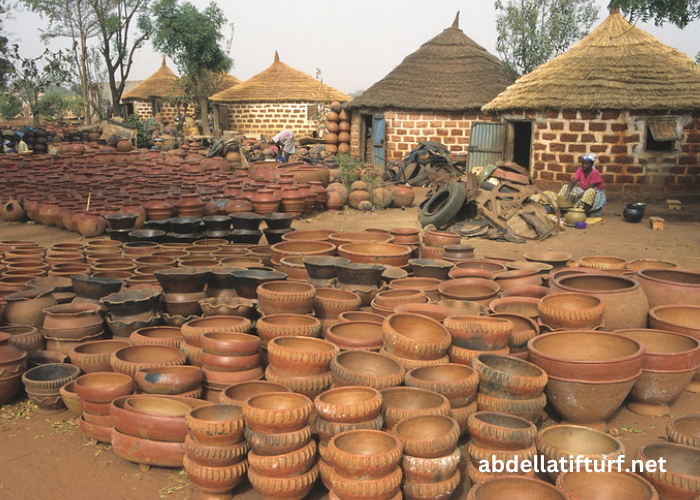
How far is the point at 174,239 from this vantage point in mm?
7516

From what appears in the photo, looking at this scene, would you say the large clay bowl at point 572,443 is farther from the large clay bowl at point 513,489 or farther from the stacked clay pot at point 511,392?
the large clay bowl at point 513,489

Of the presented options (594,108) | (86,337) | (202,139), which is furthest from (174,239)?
(202,139)

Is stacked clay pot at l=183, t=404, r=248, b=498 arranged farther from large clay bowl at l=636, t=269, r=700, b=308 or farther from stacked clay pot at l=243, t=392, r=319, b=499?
large clay bowl at l=636, t=269, r=700, b=308

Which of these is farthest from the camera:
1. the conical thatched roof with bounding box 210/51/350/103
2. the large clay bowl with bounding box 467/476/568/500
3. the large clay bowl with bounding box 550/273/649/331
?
the conical thatched roof with bounding box 210/51/350/103

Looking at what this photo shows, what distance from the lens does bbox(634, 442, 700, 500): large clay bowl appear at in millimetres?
2840

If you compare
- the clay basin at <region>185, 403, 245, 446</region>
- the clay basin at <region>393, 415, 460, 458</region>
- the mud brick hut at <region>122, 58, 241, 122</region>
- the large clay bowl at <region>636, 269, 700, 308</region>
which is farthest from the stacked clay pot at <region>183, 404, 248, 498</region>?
the mud brick hut at <region>122, 58, 241, 122</region>

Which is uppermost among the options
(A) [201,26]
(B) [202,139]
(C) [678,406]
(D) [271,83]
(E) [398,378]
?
(A) [201,26]

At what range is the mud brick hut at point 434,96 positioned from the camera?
16562 millimetres

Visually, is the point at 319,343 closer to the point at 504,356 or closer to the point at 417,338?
the point at 417,338

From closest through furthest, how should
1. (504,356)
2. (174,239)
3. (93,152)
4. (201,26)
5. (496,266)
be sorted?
1. (504,356)
2. (496,266)
3. (174,239)
4. (93,152)
5. (201,26)

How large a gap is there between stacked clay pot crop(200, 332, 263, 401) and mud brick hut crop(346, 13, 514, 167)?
12996mm

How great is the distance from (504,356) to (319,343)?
1204 mm

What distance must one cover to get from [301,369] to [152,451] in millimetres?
959

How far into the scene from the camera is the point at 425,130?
55.2 ft
